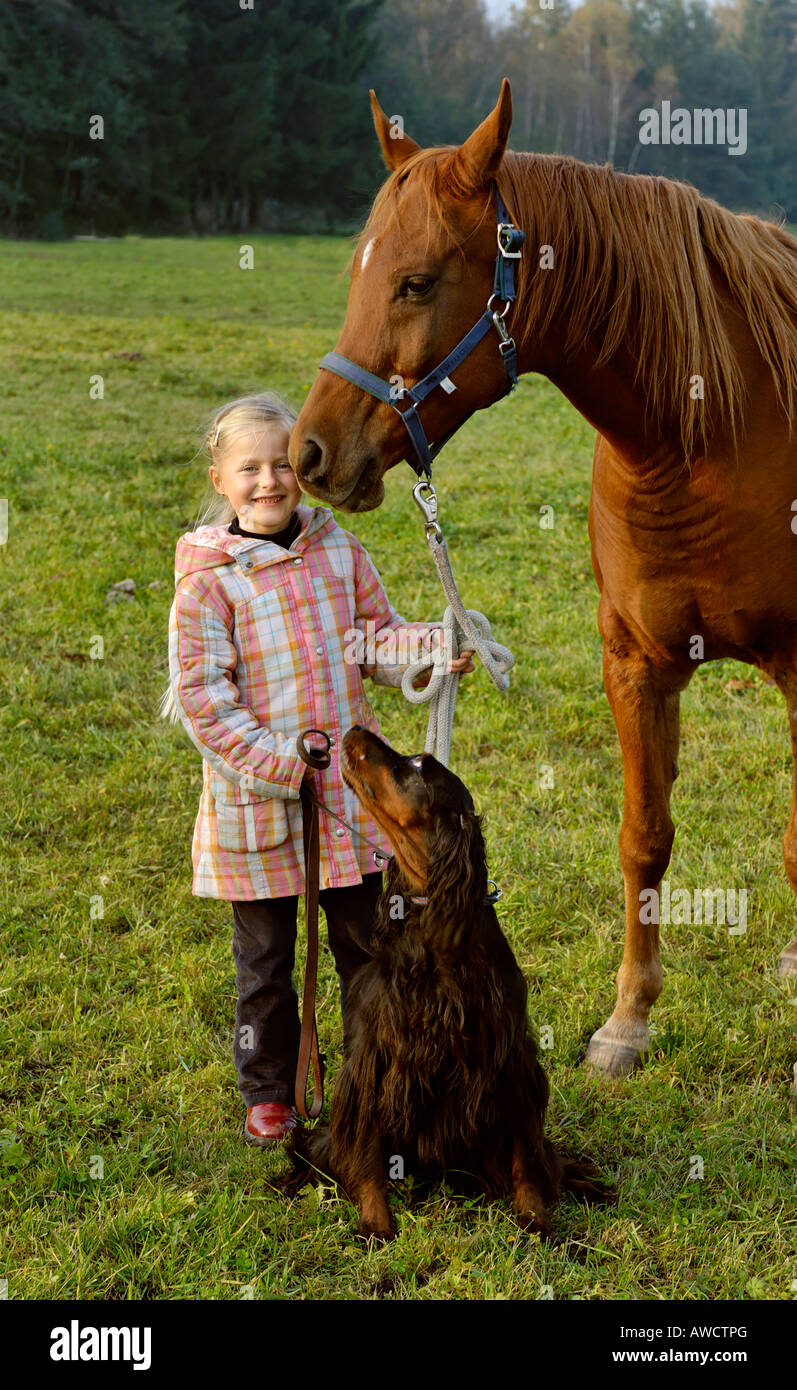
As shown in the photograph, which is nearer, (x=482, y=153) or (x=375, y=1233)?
(x=482, y=153)

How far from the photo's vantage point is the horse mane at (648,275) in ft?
8.79

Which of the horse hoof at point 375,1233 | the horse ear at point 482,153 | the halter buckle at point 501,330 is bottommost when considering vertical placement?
the horse hoof at point 375,1233

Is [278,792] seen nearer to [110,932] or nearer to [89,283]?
[110,932]

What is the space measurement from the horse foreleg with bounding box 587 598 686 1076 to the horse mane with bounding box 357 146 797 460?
29.0 inches

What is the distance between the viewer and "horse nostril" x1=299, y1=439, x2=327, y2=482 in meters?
2.61

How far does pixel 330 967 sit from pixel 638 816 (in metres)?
1.22

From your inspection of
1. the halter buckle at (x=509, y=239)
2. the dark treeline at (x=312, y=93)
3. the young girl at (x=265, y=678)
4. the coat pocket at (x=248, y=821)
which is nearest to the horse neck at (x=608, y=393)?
the halter buckle at (x=509, y=239)

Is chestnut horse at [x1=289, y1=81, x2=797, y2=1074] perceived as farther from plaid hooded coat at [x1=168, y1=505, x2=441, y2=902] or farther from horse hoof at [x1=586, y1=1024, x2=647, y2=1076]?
plaid hooded coat at [x1=168, y1=505, x2=441, y2=902]

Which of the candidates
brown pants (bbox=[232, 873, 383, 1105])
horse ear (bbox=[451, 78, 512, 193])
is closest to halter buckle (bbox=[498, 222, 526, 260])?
horse ear (bbox=[451, 78, 512, 193])

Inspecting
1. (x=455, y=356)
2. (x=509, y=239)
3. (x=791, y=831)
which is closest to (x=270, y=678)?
(x=455, y=356)

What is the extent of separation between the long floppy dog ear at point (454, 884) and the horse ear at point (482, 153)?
1434 millimetres

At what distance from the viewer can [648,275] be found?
2.81 metres

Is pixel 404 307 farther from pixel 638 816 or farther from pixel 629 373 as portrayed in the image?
pixel 638 816

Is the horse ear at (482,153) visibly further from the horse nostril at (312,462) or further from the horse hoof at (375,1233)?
the horse hoof at (375,1233)
